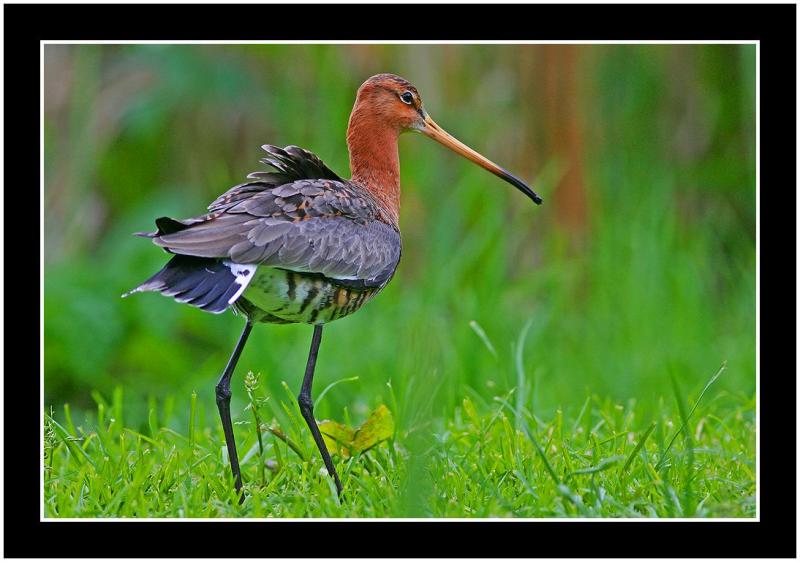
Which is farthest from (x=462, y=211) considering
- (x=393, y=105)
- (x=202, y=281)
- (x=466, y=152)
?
(x=202, y=281)

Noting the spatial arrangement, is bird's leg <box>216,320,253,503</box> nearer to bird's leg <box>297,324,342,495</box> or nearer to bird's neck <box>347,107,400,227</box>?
bird's leg <box>297,324,342,495</box>

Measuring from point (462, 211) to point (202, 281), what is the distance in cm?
373

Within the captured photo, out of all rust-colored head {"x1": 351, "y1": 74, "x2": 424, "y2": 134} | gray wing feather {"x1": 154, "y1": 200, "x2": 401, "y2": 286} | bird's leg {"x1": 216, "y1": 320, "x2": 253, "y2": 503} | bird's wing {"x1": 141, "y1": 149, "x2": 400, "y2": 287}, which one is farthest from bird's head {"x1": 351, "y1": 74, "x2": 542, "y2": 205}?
bird's leg {"x1": 216, "y1": 320, "x2": 253, "y2": 503}

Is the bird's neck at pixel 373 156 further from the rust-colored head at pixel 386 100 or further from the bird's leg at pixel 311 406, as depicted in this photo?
the bird's leg at pixel 311 406

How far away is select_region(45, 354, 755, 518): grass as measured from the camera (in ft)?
12.2

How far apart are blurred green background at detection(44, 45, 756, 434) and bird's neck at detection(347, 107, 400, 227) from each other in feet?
3.53

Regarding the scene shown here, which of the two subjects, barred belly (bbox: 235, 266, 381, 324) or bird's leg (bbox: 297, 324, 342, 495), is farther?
bird's leg (bbox: 297, 324, 342, 495)

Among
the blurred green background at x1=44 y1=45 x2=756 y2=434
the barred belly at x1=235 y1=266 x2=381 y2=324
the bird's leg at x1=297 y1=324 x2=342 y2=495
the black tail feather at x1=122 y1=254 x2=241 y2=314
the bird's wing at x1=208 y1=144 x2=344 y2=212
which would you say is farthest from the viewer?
the blurred green background at x1=44 y1=45 x2=756 y2=434

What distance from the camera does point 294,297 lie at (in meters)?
3.98

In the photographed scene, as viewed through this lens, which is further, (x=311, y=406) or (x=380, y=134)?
(x=380, y=134)

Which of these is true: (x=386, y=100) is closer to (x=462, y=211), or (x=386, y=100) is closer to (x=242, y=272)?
(x=242, y=272)

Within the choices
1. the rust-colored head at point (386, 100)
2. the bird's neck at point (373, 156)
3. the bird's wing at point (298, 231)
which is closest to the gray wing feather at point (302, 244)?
the bird's wing at point (298, 231)

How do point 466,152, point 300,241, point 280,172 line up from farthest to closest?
1. point 466,152
2. point 280,172
3. point 300,241

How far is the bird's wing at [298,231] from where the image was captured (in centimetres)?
375
